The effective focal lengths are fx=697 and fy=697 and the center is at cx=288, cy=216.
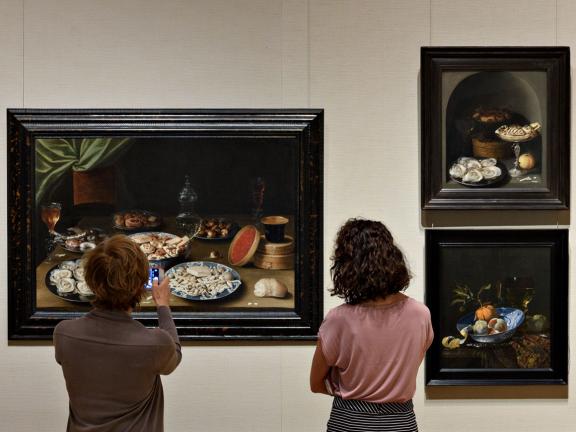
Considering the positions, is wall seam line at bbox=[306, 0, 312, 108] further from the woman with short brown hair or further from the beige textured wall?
the woman with short brown hair

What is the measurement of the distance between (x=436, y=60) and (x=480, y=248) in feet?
2.95

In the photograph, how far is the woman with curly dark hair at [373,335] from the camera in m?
2.29

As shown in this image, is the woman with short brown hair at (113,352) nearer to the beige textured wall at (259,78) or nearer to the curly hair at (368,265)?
the curly hair at (368,265)

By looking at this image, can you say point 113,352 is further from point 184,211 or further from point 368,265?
point 184,211

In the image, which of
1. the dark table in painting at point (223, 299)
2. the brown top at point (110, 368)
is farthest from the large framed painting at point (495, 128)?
the brown top at point (110, 368)

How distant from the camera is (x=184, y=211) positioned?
10.8 ft

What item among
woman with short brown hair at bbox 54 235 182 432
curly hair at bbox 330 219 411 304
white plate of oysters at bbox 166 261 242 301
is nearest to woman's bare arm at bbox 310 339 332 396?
curly hair at bbox 330 219 411 304

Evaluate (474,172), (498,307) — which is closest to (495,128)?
(474,172)

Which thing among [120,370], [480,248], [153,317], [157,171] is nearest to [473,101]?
[480,248]

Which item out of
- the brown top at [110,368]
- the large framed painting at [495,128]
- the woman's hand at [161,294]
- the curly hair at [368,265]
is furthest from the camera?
the large framed painting at [495,128]

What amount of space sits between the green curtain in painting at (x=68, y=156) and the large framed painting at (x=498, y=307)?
1548 millimetres

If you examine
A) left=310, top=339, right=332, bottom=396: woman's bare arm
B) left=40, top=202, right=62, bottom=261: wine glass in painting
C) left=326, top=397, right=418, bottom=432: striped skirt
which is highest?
left=40, top=202, right=62, bottom=261: wine glass in painting

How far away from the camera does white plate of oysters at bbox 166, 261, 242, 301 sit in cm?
328

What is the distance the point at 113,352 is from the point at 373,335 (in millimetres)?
835
